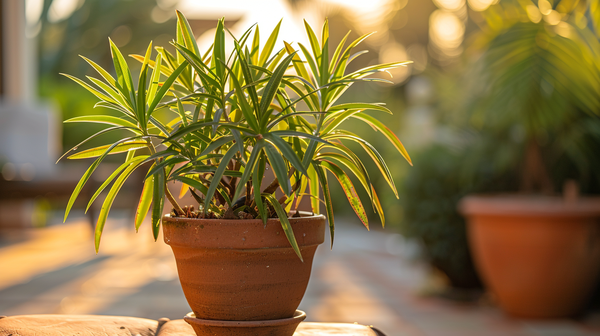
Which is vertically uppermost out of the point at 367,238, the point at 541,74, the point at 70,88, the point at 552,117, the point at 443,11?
A: the point at 443,11

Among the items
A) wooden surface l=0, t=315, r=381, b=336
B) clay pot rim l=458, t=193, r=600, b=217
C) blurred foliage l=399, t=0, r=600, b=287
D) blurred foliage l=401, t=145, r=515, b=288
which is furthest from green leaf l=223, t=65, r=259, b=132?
blurred foliage l=401, t=145, r=515, b=288

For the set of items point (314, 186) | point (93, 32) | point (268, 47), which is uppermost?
point (93, 32)

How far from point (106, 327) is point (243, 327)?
27cm

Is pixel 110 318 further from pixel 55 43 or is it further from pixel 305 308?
pixel 55 43

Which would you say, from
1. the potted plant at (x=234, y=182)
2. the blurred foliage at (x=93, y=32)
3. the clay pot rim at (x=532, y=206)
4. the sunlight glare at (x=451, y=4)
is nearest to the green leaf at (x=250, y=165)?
the potted plant at (x=234, y=182)

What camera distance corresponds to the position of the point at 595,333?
248 centimetres

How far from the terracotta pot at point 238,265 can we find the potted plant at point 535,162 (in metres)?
2.03

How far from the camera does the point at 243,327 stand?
2.63ft

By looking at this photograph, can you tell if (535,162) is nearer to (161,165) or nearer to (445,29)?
(161,165)

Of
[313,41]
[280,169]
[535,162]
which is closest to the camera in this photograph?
[280,169]

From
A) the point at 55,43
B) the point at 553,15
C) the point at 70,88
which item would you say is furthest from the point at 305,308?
the point at 55,43

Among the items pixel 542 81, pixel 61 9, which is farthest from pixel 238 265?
pixel 61 9

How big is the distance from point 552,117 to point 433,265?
114 cm

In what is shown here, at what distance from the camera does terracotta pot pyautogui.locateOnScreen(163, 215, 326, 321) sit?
30.9 inches
